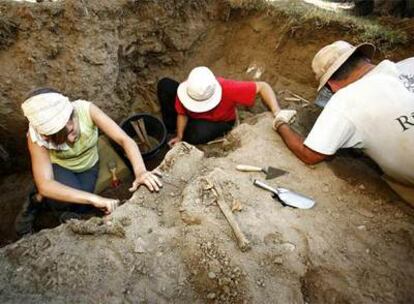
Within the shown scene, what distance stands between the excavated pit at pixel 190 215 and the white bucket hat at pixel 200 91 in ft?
1.27

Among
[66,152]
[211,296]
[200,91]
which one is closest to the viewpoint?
[211,296]

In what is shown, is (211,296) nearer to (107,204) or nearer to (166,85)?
(107,204)

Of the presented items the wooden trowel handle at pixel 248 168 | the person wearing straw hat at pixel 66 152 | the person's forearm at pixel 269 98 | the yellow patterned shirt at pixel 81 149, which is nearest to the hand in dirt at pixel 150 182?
the person wearing straw hat at pixel 66 152

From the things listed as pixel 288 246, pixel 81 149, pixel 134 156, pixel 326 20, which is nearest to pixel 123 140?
pixel 134 156

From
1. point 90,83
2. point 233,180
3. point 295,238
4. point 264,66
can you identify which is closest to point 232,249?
point 295,238

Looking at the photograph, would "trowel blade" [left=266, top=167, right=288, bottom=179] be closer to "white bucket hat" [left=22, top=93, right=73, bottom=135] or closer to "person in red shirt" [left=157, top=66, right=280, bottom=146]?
"person in red shirt" [left=157, top=66, right=280, bottom=146]

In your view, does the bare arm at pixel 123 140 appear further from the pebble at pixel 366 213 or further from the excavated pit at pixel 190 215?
the pebble at pixel 366 213

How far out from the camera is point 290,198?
233 cm

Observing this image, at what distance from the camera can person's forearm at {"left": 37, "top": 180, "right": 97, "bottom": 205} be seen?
8.13ft

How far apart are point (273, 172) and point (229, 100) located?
3.50 feet

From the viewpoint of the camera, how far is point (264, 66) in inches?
163

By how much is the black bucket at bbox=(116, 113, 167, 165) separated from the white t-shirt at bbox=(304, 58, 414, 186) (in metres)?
1.86

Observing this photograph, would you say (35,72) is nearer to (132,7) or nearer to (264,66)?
(132,7)

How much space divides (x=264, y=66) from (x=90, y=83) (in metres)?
2.01
